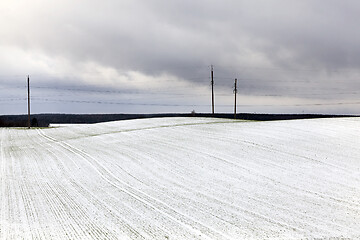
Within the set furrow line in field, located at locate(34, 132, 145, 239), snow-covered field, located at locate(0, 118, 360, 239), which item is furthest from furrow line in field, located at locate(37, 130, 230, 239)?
furrow line in field, located at locate(34, 132, 145, 239)

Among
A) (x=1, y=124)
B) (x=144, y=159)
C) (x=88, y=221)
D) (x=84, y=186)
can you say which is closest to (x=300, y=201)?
(x=88, y=221)

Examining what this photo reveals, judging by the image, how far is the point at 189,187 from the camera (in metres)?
17.7

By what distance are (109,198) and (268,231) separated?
6.99 m

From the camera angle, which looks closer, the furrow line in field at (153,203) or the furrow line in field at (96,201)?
the furrow line in field at (96,201)

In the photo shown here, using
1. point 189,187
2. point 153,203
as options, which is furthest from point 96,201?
point 189,187

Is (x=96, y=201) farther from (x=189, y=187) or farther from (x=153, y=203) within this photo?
(x=189, y=187)

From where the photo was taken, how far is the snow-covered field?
12047 mm

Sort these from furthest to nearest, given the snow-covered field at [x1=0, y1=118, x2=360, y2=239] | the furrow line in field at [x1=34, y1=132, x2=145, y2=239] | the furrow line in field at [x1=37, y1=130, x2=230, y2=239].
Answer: the snow-covered field at [x1=0, y1=118, x2=360, y2=239], the furrow line in field at [x1=37, y1=130, x2=230, y2=239], the furrow line in field at [x1=34, y1=132, x2=145, y2=239]

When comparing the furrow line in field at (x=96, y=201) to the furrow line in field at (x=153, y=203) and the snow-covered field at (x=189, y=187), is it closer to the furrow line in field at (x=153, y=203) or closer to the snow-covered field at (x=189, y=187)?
the snow-covered field at (x=189, y=187)

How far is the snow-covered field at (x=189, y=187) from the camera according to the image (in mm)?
12047

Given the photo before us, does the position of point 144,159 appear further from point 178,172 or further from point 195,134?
point 195,134

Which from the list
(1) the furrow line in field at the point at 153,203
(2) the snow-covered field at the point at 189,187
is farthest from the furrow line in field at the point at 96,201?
(1) the furrow line in field at the point at 153,203

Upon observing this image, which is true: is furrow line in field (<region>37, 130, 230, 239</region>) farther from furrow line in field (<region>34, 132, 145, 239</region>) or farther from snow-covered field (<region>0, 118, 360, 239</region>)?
furrow line in field (<region>34, 132, 145, 239</region>)

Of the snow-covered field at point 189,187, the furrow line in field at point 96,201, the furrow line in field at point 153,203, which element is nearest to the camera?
the furrow line in field at point 96,201
